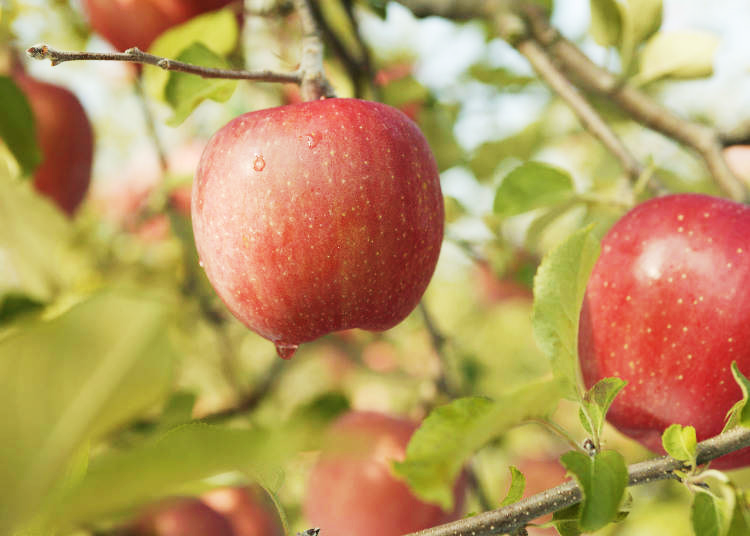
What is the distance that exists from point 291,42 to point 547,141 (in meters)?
0.49

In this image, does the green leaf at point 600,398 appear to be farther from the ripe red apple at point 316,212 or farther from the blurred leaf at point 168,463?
the blurred leaf at point 168,463

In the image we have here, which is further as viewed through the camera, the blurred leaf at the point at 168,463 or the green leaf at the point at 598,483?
the green leaf at the point at 598,483

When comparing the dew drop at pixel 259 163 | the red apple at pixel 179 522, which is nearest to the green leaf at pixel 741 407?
the dew drop at pixel 259 163

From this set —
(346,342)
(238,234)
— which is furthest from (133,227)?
(238,234)

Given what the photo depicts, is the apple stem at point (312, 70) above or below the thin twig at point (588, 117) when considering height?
above

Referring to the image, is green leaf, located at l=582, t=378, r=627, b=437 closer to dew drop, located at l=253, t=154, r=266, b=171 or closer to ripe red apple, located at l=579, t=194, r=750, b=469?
ripe red apple, located at l=579, t=194, r=750, b=469

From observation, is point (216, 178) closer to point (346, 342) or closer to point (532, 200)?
point (532, 200)

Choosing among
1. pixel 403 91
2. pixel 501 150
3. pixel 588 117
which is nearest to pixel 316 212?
pixel 588 117

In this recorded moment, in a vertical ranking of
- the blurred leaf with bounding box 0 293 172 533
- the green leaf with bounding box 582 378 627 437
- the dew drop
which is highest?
the blurred leaf with bounding box 0 293 172 533

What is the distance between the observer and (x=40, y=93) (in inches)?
35.8

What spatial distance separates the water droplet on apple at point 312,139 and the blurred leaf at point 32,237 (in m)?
0.59

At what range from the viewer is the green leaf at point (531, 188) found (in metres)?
0.66

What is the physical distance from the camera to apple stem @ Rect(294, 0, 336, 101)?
540mm

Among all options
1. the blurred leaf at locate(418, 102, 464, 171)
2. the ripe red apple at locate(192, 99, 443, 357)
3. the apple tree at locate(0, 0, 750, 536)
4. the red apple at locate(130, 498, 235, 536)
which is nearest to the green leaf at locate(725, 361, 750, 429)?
the apple tree at locate(0, 0, 750, 536)
